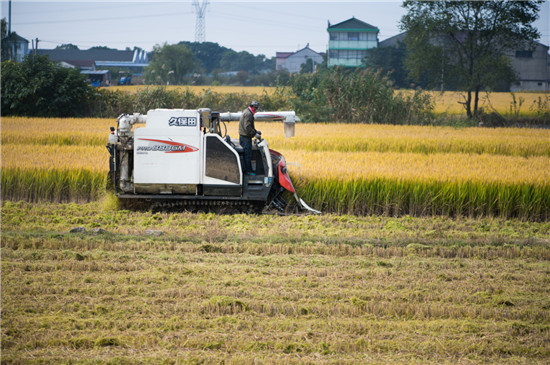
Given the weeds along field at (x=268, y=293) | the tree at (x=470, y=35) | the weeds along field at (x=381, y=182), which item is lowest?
the weeds along field at (x=268, y=293)

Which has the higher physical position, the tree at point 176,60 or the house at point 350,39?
the house at point 350,39

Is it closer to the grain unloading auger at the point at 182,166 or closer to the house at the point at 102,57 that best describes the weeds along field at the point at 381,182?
the grain unloading auger at the point at 182,166

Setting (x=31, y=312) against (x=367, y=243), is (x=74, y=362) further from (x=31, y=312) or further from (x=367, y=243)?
(x=367, y=243)

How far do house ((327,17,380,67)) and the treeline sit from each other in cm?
4216

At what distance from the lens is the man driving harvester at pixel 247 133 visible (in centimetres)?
1127

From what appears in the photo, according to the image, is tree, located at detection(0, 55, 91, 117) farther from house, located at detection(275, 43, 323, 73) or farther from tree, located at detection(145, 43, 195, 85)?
house, located at detection(275, 43, 323, 73)

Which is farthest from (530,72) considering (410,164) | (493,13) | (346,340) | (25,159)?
(346,340)

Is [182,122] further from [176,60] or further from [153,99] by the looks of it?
[176,60]

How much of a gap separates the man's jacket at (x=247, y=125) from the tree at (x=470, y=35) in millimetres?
26500

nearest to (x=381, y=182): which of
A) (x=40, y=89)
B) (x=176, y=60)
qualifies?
(x=40, y=89)

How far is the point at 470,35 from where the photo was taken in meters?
35.3

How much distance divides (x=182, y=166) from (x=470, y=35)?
29.4m

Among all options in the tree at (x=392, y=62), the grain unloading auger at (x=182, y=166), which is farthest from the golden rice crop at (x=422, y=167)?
the tree at (x=392, y=62)

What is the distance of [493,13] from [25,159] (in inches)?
1183
